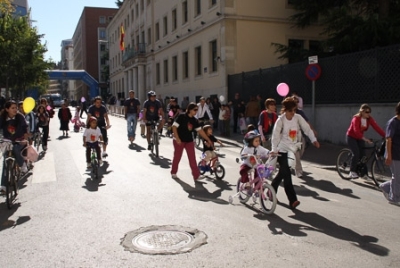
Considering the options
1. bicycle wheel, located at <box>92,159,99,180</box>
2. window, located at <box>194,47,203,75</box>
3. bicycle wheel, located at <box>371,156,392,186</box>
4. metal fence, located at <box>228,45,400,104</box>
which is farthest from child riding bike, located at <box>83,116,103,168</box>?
window, located at <box>194,47,203,75</box>

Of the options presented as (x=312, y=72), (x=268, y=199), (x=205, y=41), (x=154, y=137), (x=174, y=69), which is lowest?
(x=268, y=199)

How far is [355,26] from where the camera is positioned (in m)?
17.1

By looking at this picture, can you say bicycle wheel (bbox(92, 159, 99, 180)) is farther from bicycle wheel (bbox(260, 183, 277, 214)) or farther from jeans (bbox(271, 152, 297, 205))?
jeans (bbox(271, 152, 297, 205))

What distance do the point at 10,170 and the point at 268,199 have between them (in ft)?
13.6

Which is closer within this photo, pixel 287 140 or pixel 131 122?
pixel 287 140

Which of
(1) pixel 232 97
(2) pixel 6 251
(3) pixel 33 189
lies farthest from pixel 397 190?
(1) pixel 232 97

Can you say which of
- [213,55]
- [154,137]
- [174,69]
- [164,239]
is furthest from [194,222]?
[174,69]

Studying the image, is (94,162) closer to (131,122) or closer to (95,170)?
(95,170)

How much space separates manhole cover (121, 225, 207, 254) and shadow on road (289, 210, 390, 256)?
5.17ft

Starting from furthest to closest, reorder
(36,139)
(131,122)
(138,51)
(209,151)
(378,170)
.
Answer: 1. (138,51)
2. (131,122)
3. (36,139)
4. (209,151)
5. (378,170)

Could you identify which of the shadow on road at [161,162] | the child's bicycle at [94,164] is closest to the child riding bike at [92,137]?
the child's bicycle at [94,164]

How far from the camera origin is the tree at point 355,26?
16.5 meters

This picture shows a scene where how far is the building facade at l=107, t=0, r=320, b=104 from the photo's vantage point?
79.8ft

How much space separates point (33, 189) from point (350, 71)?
1111 centimetres
